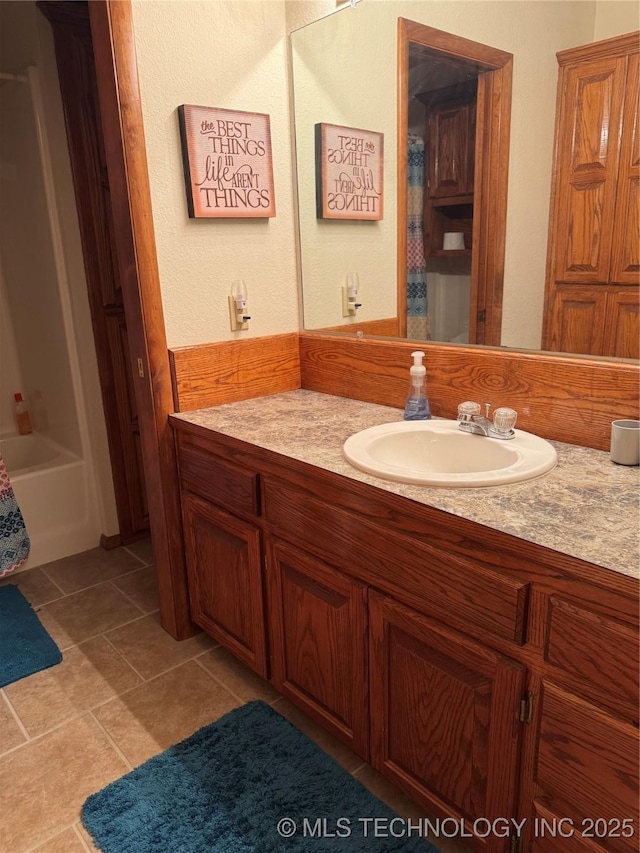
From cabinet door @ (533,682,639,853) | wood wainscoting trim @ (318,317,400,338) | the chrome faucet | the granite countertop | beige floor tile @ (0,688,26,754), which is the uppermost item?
wood wainscoting trim @ (318,317,400,338)

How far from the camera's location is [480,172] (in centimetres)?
147

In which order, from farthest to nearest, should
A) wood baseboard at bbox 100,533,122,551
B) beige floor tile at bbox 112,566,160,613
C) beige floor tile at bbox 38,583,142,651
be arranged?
1. wood baseboard at bbox 100,533,122,551
2. beige floor tile at bbox 112,566,160,613
3. beige floor tile at bbox 38,583,142,651

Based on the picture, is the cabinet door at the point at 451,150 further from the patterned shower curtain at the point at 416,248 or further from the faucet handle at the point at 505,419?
the faucet handle at the point at 505,419

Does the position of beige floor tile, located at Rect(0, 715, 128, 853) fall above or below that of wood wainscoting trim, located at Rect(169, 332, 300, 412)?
below

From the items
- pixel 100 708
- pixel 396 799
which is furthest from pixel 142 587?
pixel 396 799

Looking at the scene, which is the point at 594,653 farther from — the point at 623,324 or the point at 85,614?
the point at 85,614

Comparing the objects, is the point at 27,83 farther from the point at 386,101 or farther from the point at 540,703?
the point at 540,703

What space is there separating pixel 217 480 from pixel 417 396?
0.58m

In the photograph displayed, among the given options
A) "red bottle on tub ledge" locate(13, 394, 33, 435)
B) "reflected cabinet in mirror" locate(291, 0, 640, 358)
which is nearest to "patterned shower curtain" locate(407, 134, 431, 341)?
"reflected cabinet in mirror" locate(291, 0, 640, 358)

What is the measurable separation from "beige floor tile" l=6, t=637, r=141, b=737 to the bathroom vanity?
19.7 inches

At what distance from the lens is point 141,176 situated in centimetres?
164

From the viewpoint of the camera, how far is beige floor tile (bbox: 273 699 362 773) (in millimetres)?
1514

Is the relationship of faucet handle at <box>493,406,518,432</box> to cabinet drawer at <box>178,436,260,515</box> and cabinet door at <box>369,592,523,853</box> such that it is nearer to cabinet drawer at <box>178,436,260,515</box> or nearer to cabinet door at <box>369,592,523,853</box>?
cabinet door at <box>369,592,523,853</box>

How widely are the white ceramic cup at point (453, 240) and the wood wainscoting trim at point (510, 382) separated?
0.85 ft
